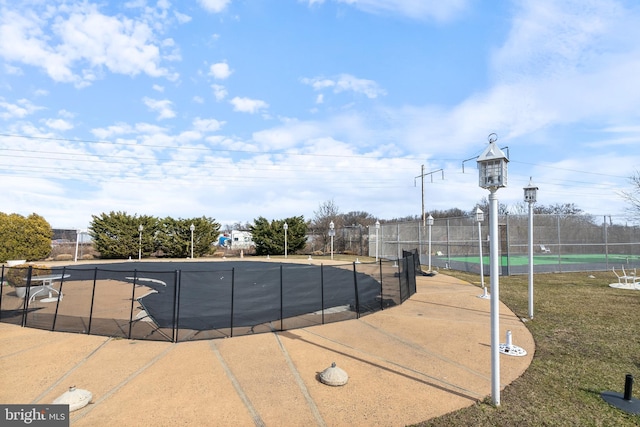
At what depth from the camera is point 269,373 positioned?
5.59 meters

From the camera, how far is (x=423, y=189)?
1528 inches

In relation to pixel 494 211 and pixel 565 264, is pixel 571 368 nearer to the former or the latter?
pixel 494 211

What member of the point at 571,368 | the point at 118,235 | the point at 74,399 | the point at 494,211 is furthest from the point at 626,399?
the point at 118,235

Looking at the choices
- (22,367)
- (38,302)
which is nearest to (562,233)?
(22,367)

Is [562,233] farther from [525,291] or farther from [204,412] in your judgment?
[204,412]

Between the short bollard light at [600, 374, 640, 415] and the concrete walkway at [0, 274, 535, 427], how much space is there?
1.17m

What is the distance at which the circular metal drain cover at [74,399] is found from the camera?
4340 millimetres

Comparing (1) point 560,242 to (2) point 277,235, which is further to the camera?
(2) point 277,235

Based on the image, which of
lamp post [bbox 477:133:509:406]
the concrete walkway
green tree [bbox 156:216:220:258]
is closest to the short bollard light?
the concrete walkway

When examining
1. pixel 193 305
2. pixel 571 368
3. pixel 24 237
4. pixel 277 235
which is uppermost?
pixel 277 235

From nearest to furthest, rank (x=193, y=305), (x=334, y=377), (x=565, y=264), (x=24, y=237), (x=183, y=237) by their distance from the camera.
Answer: (x=334, y=377) < (x=193, y=305) < (x=565, y=264) < (x=24, y=237) < (x=183, y=237)

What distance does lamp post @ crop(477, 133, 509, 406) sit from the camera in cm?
436

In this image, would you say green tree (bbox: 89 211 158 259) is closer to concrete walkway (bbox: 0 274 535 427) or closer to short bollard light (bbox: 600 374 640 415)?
concrete walkway (bbox: 0 274 535 427)

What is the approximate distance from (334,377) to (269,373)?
1194mm
